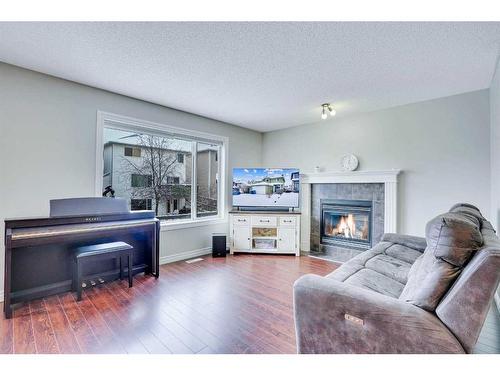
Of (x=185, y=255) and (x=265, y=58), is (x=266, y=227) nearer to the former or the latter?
(x=185, y=255)

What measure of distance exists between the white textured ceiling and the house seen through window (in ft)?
2.39

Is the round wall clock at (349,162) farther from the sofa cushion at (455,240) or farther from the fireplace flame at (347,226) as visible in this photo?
the sofa cushion at (455,240)

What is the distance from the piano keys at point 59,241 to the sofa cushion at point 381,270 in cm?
234

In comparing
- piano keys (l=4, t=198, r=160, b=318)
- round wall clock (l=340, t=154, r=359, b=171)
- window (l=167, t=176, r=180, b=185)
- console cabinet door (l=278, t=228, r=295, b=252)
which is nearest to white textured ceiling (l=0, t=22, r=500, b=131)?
round wall clock (l=340, t=154, r=359, b=171)

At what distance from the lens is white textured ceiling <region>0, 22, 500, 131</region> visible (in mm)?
1844

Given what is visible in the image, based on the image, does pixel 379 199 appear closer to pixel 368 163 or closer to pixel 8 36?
pixel 368 163

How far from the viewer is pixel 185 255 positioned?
12.8 feet

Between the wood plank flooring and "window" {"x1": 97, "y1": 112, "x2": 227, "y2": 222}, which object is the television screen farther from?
the wood plank flooring

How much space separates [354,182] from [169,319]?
10.7 ft

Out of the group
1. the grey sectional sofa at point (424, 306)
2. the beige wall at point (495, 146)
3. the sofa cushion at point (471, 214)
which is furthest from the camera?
the beige wall at point (495, 146)

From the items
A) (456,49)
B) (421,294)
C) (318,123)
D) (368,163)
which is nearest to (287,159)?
(318,123)

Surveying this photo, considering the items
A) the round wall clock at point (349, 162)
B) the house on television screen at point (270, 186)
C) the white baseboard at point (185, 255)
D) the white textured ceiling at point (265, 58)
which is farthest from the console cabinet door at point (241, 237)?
the white textured ceiling at point (265, 58)

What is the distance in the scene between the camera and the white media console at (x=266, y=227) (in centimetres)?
419

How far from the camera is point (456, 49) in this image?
2061 millimetres
